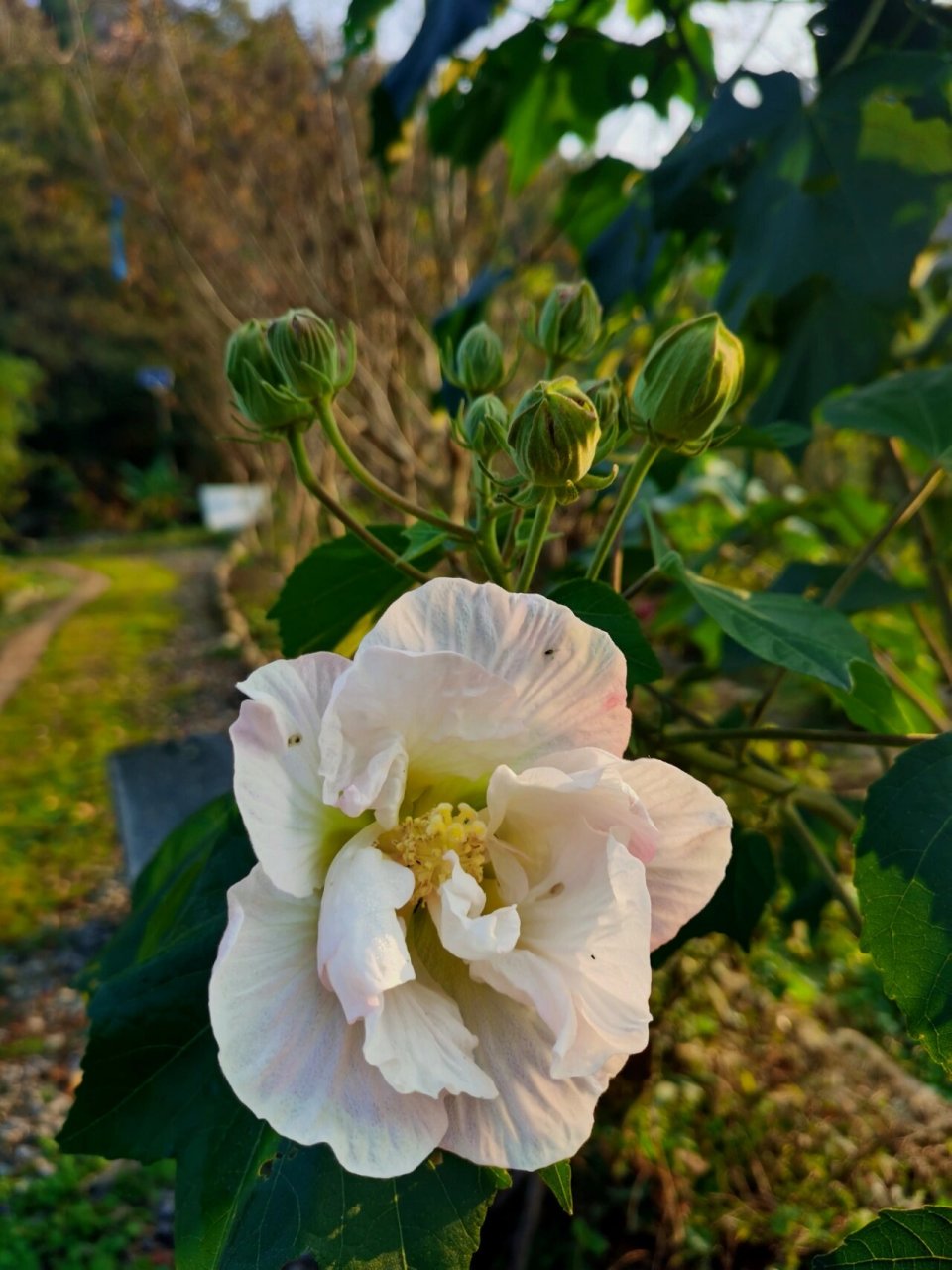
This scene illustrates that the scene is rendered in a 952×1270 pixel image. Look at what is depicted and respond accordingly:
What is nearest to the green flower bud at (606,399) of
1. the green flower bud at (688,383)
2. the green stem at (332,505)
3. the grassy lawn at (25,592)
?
the green flower bud at (688,383)

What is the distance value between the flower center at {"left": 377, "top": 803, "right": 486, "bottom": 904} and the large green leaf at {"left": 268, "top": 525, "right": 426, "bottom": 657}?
0.27 m

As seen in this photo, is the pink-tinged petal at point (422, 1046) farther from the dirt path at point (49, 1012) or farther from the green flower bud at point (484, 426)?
the dirt path at point (49, 1012)

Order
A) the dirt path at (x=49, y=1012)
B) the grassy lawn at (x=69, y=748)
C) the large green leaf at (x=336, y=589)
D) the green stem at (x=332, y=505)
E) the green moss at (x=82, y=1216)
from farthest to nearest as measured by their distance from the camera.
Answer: the grassy lawn at (x=69, y=748) < the dirt path at (x=49, y=1012) < the green moss at (x=82, y=1216) < the large green leaf at (x=336, y=589) < the green stem at (x=332, y=505)

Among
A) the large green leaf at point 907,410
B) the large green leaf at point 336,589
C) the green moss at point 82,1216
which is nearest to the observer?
the large green leaf at point 336,589

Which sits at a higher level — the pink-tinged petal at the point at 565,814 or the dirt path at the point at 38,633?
the pink-tinged petal at the point at 565,814

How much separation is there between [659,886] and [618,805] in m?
0.07

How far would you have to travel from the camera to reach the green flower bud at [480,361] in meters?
0.81

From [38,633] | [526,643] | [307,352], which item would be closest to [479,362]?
[307,352]

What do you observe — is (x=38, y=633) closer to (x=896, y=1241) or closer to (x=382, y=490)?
(x=382, y=490)

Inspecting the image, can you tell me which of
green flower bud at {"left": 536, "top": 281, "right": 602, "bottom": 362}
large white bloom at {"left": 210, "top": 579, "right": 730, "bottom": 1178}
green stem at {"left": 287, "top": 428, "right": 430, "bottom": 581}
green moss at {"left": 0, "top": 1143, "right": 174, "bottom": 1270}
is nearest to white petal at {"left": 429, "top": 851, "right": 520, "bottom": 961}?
large white bloom at {"left": 210, "top": 579, "right": 730, "bottom": 1178}

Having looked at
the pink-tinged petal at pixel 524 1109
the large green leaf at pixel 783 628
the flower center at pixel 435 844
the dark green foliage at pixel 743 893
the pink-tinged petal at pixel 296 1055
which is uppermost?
the large green leaf at pixel 783 628

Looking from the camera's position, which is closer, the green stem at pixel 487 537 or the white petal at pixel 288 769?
the white petal at pixel 288 769

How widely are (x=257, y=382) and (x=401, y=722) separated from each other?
0.32 meters

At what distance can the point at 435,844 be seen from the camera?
0.53 metres
